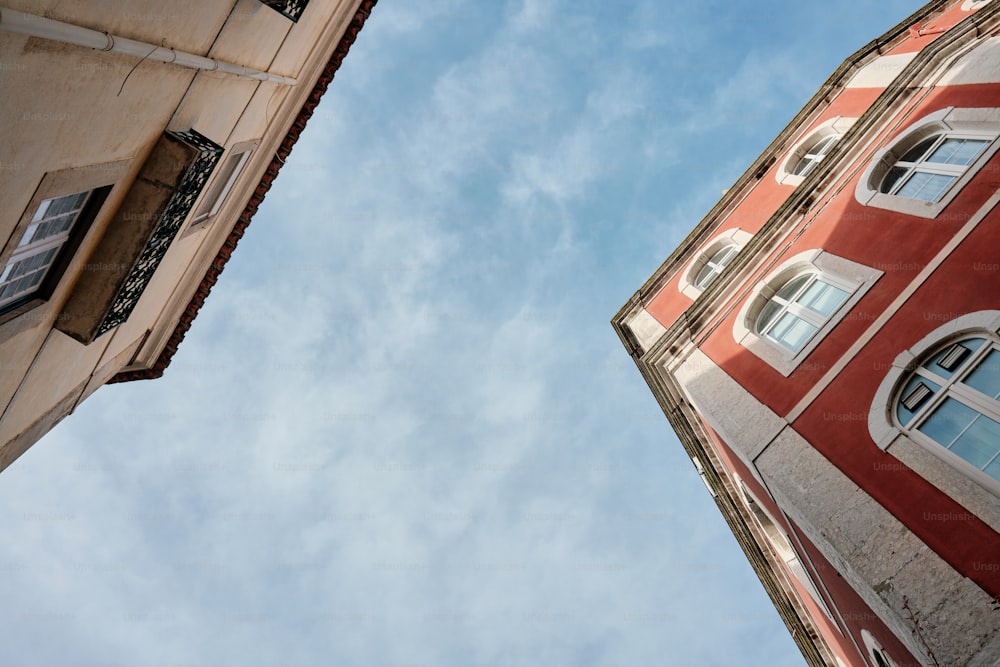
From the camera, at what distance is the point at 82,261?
23.6 feet

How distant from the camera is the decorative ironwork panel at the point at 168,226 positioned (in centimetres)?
754

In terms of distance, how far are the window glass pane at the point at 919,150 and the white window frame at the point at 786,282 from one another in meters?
2.06

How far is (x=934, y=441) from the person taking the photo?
7.07m

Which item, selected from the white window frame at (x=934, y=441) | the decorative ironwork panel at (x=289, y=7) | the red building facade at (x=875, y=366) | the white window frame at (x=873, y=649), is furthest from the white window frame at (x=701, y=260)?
the decorative ironwork panel at (x=289, y=7)

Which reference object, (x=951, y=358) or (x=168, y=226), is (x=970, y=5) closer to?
(x=951, y=358)

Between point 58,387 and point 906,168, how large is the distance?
47.1 ft

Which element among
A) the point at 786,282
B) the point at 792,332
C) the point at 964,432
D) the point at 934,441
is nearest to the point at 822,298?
the point at 792,332

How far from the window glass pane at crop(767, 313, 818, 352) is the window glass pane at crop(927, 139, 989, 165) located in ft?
10.7

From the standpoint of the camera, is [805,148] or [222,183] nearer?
[222,183]

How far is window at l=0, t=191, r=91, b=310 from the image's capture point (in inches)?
240

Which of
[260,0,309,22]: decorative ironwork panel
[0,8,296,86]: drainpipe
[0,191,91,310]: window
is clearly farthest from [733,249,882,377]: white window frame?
[0,191,91,310]: window

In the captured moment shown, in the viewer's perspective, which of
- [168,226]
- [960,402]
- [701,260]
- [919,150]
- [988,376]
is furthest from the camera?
[701,260]

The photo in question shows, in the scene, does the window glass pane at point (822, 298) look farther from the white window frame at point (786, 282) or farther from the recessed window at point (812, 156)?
the recessed window at point (812, 156)

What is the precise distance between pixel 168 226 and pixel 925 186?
38.1 ft
